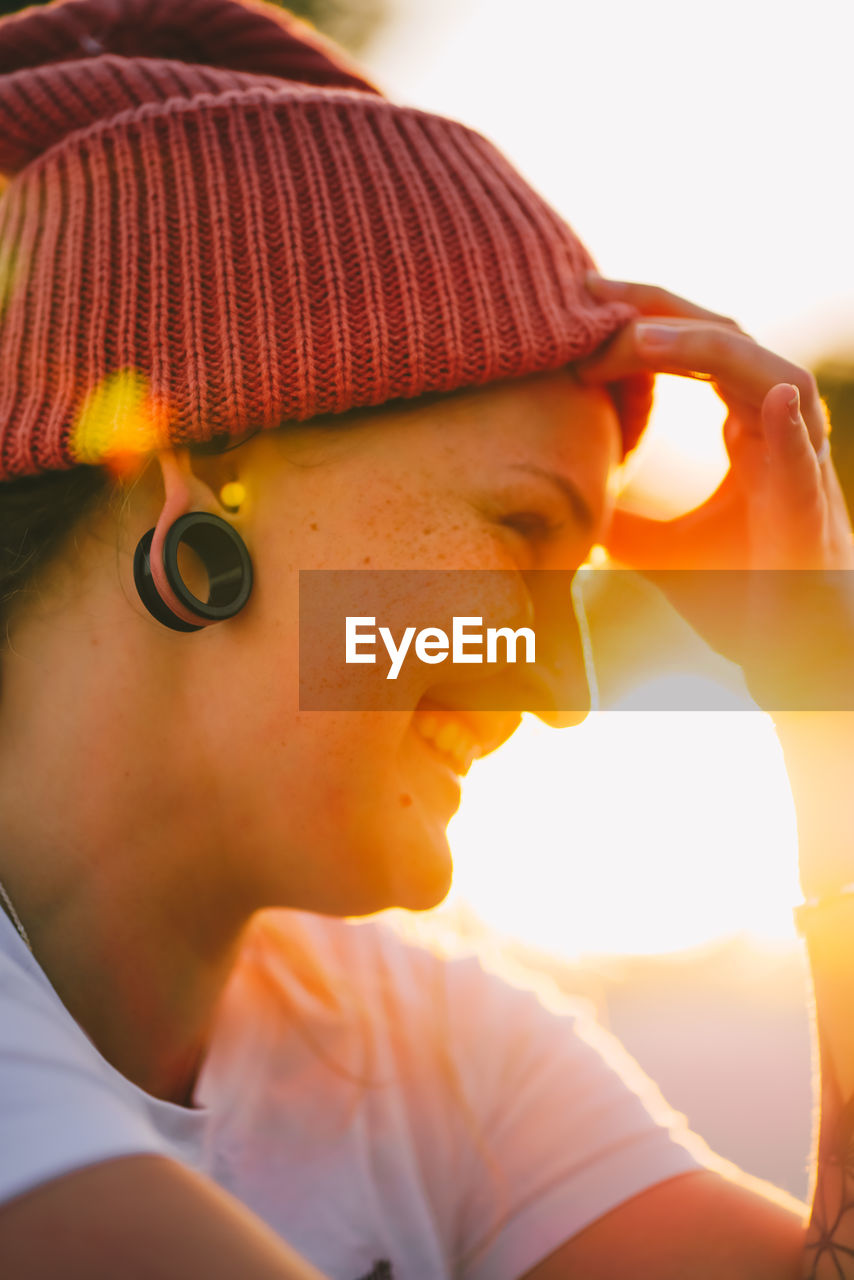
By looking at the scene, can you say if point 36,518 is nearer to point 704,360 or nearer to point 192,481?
point 192,481

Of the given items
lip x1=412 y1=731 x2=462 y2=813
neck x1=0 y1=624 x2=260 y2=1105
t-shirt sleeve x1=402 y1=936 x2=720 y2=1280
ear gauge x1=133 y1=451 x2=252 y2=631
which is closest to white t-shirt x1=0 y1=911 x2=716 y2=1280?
t-shirt sleeve x1=402 y1=936 x2=720 y2=1280

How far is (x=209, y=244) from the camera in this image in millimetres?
997

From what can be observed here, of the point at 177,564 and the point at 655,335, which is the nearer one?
the point at 177,564

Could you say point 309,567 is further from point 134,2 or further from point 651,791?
point 651,791

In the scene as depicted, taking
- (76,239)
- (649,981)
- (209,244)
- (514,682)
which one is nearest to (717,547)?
(514,682)

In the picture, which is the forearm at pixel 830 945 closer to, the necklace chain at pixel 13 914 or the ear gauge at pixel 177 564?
the ear gauge at pixel 177 564

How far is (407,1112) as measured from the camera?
1260 millimetres

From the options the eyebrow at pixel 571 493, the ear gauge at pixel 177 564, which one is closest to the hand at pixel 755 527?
the eyebrow at pixel 571 493

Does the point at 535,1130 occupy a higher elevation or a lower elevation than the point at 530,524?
lower

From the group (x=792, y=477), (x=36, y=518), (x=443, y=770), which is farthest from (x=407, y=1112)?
(x=792, y=477)

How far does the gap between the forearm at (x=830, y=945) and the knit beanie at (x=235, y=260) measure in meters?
0.66

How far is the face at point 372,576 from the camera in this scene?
1008mm

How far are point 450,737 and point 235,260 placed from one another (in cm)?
63

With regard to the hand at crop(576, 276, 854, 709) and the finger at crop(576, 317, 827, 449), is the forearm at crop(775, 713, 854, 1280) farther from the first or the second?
the finger at crop(576, 317, 827, 449)
